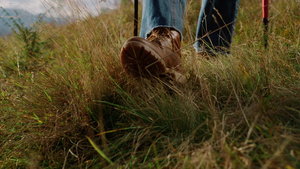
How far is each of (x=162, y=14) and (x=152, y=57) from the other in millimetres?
422

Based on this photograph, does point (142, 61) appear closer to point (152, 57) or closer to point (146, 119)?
point (152, 57)

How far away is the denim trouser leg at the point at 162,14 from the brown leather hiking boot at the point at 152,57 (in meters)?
0.06

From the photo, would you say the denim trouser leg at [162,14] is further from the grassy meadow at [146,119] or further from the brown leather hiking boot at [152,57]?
the grassy meadow at [146,119]

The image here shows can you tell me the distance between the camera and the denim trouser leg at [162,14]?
1.41 metres

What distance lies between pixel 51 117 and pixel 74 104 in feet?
0.46

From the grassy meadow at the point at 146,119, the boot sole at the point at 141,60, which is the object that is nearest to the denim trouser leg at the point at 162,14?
the grassy meadow at the point at 146,119

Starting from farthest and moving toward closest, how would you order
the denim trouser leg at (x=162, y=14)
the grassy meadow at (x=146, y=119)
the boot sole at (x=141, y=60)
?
the denim trouser leg at (x=162, y=14), the boot sole at (x=141, y=60), the grassy meadow at (x=146, y=119)

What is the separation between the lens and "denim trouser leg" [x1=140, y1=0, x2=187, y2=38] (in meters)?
1.41

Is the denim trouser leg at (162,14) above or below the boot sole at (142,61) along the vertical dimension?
above

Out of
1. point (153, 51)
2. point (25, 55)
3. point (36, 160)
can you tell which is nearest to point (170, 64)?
point (153, 51)

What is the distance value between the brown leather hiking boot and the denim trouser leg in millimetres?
63

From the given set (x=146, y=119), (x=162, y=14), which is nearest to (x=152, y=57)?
(x=146, y=119)

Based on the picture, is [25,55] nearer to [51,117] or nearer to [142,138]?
[51,117]

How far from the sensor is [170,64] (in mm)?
1287
